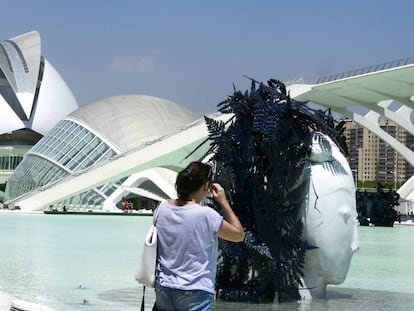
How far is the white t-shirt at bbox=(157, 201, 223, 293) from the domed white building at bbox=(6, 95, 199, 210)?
122 ft

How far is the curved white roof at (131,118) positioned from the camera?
45469 millimetres

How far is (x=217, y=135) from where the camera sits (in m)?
7.66

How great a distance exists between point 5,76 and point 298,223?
65.1 metres

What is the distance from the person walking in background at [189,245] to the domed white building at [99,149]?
122ft

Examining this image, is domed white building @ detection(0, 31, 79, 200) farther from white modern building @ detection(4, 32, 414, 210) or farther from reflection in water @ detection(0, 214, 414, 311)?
reflection in water @ detection(0, 214, 414, 311)

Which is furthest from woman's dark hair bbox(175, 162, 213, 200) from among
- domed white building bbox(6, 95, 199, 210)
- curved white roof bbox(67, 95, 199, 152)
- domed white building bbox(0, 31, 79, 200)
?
domed white building bbox(0, 31, 79, 200)

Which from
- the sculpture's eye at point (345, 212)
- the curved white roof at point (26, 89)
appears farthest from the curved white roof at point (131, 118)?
the sculpture's eye at point (345, 212)

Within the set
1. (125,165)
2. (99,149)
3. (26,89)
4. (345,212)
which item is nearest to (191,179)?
(345,212)

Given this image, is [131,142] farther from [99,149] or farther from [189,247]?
[189,247]

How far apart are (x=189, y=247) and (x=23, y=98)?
68.4 m

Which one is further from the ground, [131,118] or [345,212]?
[131,118]

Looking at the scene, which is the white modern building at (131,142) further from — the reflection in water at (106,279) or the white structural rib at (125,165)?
the reflection in water at (106,279)

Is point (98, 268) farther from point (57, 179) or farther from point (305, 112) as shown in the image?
point (57, 179)

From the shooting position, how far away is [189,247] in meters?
3.73
